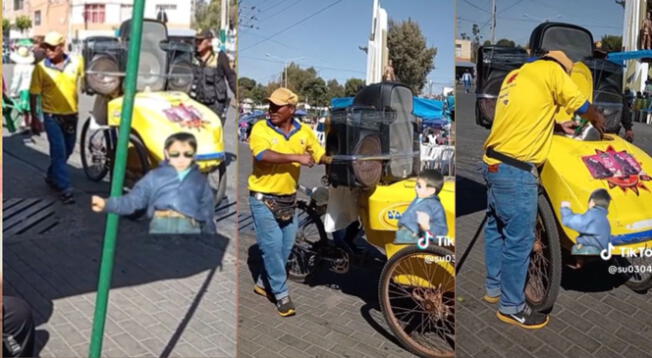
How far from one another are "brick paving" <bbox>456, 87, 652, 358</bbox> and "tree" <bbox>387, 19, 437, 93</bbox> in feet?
1.85

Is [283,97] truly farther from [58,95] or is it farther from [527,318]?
[527,318]

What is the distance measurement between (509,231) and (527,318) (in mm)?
317

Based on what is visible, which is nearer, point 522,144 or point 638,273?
point 522,144

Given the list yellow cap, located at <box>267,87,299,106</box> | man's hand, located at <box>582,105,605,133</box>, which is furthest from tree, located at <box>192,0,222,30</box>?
man's hand, located at <box>582,105,605,133</box>

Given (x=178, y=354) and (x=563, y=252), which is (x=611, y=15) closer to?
(x=563, y=252)

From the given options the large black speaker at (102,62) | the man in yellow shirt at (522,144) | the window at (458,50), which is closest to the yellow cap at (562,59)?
the man in yellow shirt at (522,144)

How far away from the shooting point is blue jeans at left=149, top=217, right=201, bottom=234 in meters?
2.18

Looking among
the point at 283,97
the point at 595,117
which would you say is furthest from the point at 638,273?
the point at 283,97

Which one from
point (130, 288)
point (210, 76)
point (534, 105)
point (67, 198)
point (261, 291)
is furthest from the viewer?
point (130, 288)

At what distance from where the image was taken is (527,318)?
7.30ft

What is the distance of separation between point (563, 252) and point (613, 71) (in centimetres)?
57

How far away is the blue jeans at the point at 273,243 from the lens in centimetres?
198

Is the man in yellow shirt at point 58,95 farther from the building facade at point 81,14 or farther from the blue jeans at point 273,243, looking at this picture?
the blue jeans at point 273,243

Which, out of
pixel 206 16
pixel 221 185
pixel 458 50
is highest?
pixel 206 16
